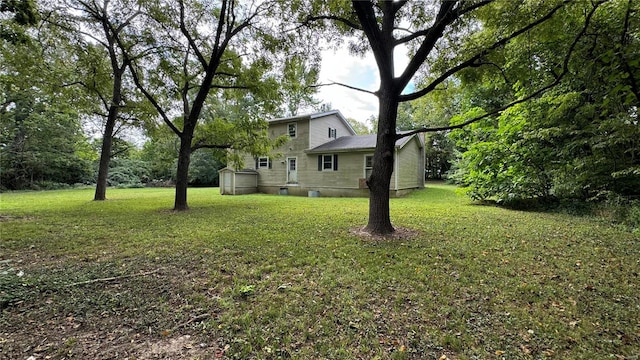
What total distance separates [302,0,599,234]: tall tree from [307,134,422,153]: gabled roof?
25.8ft

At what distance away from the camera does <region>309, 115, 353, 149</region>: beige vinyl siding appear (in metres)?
16.8

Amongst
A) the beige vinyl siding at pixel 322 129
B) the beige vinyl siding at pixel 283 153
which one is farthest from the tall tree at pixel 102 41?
the beige vinyl siding at pixel 322 129

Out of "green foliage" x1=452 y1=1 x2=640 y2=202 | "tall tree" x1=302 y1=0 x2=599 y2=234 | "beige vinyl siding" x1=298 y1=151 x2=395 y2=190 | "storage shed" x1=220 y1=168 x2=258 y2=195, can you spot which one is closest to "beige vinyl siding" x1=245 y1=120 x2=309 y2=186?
"beige vinyl siding" x1=298 y1=151 x2=395 y2=190

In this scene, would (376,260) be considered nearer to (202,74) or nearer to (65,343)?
(65,343)

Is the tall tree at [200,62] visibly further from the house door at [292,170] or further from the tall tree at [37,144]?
the tall tree at [37,144]

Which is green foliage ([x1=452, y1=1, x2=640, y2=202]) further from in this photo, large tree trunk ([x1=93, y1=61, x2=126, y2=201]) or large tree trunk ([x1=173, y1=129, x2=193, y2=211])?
large tree trunk ([x1=93, y1=61, x2=126, y2=201])

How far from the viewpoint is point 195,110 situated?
9375mm

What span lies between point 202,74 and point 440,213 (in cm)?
999

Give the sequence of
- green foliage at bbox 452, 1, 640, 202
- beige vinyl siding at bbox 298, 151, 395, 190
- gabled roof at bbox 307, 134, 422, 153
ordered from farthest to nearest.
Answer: beige vinyl siding at bbox 298, 151, 395, 190 < gabled roof at bbox 307, 134, 422, 153 < green foliage at bbox 452, 1, 640, 202

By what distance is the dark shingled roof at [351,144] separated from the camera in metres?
14.7

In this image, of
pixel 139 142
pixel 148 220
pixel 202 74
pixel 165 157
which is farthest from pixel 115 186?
pixel 148 220

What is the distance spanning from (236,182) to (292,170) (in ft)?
11.9

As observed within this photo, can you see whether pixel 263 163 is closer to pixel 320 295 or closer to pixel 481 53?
pixel 481 53

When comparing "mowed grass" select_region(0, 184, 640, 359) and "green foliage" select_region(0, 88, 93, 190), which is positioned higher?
"green foliage" select_region(0, 88, 93, 190)
